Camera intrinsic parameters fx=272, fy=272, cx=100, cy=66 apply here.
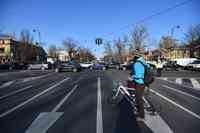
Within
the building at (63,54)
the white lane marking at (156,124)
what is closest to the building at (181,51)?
the building at (63,54)

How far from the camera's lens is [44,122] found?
700 cm

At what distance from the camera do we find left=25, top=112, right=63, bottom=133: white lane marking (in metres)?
6.30

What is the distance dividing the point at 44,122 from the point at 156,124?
283 centimetres

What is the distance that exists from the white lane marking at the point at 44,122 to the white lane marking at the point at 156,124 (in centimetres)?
244

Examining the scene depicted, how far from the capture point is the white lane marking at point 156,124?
6127 mm

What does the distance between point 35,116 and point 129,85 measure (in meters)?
2.99

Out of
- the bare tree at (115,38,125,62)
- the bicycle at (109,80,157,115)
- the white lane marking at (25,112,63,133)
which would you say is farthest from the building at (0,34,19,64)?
the white lane marking at (25,112,63,133)

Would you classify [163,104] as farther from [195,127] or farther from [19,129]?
[19,129]

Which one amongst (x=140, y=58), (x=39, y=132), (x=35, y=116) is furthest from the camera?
(x=35, y=116)

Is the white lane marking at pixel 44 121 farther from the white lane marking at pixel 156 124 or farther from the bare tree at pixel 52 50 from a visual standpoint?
the bare tree at pixel 52 50

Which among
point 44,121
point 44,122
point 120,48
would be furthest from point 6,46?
point 44,122

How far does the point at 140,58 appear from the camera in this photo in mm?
7176

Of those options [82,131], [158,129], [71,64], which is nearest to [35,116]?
[82,131]

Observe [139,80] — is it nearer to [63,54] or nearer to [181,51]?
[181,51]
